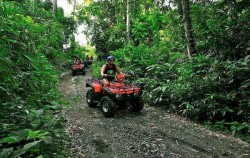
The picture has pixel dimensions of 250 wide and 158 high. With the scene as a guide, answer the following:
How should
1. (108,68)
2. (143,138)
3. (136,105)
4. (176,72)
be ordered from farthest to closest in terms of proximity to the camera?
(176,72)
(108,68)
(136,105)
(143,138)

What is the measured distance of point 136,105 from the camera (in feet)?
28.5

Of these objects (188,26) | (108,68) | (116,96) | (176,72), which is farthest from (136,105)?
(188,26)

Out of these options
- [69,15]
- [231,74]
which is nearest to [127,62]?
[231,74]

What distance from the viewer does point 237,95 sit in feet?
25.5

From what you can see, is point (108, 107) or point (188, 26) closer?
point (108, 107)

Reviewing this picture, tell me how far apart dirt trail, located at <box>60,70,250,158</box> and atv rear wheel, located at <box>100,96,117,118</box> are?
191mm

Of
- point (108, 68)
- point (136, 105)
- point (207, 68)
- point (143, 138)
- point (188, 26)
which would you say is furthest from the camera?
point (188, 26)

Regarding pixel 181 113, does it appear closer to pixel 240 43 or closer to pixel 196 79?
pixel 196 79

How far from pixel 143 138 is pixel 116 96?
2.12 metres

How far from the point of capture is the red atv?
8055 millimetres

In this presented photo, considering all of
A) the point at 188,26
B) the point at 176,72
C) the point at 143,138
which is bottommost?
the point at 143,138

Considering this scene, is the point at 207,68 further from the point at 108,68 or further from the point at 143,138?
the point at 143,138

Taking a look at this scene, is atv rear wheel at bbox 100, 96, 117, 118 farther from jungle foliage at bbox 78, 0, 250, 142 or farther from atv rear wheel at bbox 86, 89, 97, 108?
jungle foliage at bbox 78, 0, 250, 142

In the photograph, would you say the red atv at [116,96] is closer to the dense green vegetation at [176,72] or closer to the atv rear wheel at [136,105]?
the atv rear wheel at [136,105]
